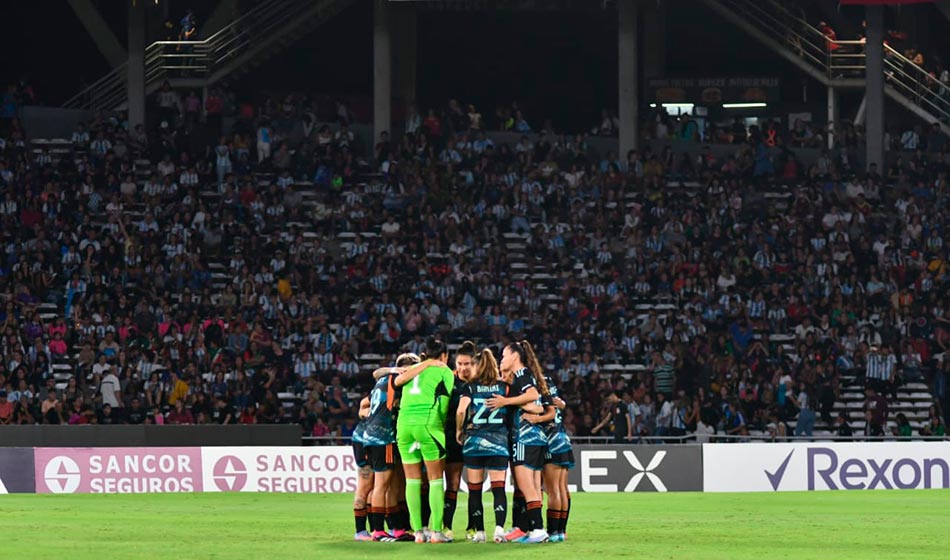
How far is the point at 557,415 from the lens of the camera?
16641mm

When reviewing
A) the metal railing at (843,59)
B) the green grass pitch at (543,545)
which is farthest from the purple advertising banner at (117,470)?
the metal railing at (843,59)

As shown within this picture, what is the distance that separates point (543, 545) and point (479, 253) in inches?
860

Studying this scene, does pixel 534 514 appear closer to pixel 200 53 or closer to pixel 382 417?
pixel 382 417

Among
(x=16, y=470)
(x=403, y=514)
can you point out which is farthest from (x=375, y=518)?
(x=16, y=470)

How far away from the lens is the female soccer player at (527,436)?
16000 millimetres

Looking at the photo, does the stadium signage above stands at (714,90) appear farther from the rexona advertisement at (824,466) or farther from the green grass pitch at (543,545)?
the green grass pitch at (543,545)

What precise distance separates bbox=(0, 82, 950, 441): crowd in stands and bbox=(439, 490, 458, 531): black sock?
1450 centimetres

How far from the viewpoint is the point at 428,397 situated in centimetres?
1603

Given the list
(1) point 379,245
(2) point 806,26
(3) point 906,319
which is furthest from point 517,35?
(3) point 906,319

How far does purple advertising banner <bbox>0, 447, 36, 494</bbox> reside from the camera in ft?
92.6

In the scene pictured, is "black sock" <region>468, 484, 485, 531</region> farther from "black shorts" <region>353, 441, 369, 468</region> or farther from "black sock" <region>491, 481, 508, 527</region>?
"black shorts" <region>353, 441, 369, 468</region>

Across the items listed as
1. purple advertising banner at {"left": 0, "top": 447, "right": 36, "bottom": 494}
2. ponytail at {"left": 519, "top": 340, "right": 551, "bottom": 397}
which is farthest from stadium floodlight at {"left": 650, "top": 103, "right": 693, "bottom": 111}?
ponytail at {"left": 519, "top": 340, "right": 551, "bottom": 397}

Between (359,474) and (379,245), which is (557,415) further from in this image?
(379,245)

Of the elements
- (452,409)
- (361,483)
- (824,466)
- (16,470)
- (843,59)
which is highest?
(843,59)
